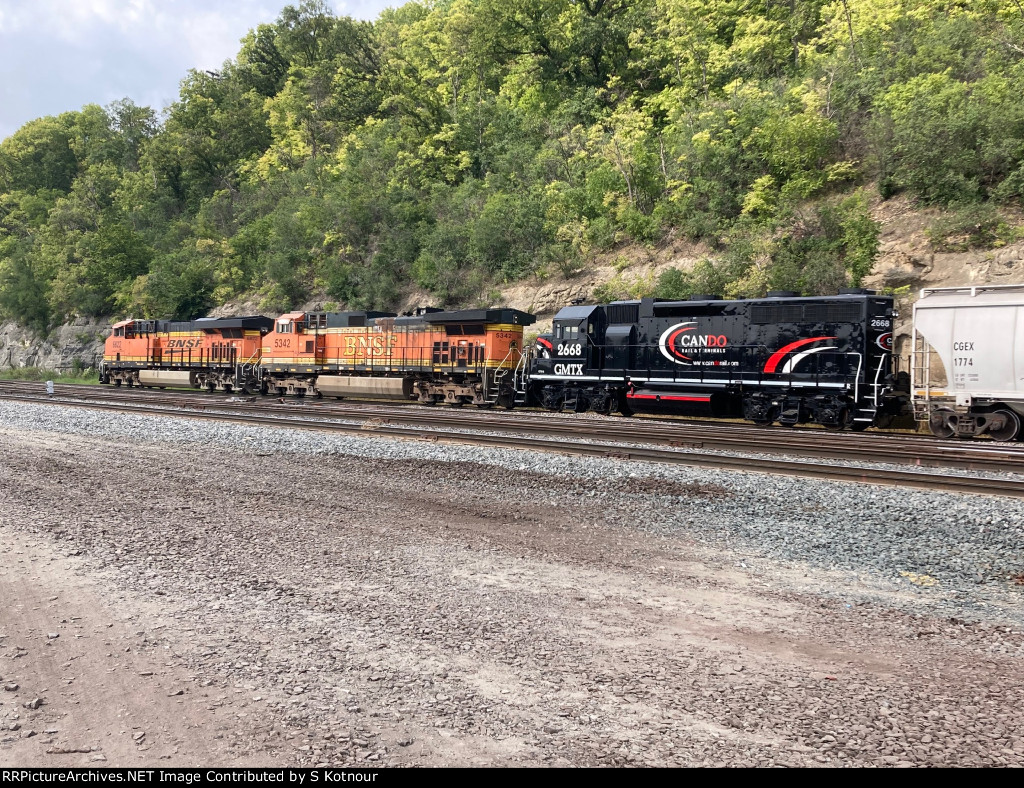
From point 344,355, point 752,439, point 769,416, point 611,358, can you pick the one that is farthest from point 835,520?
point 344,355

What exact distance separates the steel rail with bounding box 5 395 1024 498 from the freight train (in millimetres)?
6161

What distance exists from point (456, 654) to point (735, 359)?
1621cm

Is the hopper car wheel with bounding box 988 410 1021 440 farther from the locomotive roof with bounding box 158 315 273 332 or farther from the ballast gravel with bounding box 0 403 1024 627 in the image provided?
the locomotive roof with bounding box 158 315 273 332

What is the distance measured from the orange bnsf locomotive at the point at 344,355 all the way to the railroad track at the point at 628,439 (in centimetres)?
317

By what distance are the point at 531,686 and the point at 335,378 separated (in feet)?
84.2

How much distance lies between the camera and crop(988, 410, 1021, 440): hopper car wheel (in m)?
15.1

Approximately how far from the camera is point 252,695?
403 cm

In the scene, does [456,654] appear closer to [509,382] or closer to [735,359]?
[735,359]

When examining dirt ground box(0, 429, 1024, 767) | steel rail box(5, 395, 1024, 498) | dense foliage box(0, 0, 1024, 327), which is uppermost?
dense foliage box(0, 0, 1024, 327)

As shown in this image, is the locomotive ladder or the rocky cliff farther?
the rocky cliff

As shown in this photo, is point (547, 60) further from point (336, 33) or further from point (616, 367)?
point (616, 367)

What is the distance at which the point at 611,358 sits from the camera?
21938 mm

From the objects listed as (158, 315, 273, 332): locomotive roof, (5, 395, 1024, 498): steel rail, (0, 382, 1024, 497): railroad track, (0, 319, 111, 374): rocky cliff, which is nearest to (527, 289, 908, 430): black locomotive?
(0, 382, 1024, 497): railroad track
